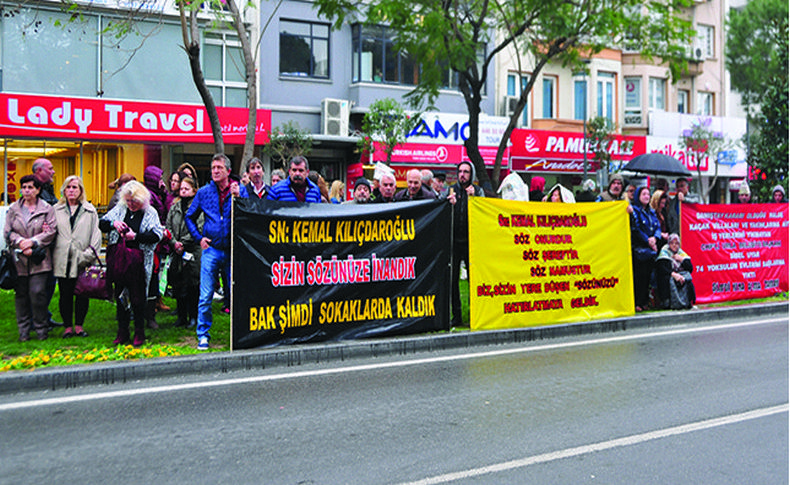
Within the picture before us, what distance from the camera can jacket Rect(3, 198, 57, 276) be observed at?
29.0ft

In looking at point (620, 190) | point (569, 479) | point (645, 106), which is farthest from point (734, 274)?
point (645, 106)

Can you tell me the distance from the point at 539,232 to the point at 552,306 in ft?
3.36

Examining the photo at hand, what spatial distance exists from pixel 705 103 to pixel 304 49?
76.5 feet

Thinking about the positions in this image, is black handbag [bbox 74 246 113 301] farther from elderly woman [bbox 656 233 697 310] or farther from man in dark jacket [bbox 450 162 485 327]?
elderly woman [bbox 656 233 697 310]

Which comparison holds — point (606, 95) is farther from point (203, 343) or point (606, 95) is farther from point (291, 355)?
point (203, 343)

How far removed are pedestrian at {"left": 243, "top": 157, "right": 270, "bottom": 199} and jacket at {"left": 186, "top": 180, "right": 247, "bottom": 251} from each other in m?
0.74

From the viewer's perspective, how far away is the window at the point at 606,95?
1426 inches

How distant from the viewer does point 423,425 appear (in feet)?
19.2

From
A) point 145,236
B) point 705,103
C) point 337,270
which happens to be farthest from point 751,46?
point 145,236

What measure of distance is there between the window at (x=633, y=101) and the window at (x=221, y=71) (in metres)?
19.6

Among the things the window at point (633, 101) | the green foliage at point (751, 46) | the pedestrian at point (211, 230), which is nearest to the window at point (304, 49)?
the window at point (633, 101)

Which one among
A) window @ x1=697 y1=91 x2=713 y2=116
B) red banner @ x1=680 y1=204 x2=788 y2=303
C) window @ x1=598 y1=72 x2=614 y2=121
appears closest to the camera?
red banner @ x1=680 y1=204 x2=788 y2=303

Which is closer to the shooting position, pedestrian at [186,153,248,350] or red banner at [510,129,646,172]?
pedestrian at [186,153,248,350]

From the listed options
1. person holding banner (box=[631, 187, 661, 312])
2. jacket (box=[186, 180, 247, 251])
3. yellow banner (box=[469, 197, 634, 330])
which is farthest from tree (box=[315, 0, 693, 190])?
jacket (box=[186, 180, 247, 251])
